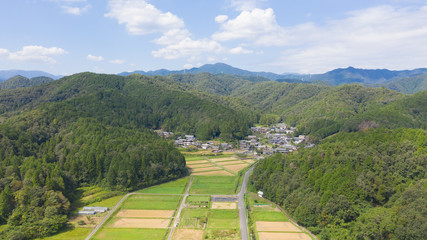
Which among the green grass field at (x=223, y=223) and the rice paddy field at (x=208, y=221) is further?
the green grass field at (x=223, y=223)

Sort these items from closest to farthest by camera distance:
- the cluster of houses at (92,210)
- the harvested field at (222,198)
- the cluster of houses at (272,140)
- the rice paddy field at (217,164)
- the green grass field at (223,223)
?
the green grass field at (223,223)
the cluster of houses at (92,210)
the harvested field at (222,198)
the rice paddy field at (217,164)
the cluster of houses at (272,140)

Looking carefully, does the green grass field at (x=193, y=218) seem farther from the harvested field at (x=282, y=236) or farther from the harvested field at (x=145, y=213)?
the harvested field at (x=282, y=236)

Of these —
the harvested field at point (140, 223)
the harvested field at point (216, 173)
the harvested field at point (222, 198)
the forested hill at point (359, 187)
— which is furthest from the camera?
the harvested field at point (216, 173)

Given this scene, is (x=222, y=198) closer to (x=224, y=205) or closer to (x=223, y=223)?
(x=224, y=205)

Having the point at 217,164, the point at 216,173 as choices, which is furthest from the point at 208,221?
the point at 217,164

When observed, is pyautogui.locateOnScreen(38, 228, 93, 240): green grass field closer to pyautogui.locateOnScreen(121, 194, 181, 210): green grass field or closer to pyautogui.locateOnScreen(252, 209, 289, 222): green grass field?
pyautogui.locateOnScreen(121, 194, 181, 210): green grass field

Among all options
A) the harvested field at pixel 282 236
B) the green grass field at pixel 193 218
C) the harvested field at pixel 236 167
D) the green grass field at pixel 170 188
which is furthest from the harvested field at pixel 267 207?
A: the harvested field at pixel 236 167

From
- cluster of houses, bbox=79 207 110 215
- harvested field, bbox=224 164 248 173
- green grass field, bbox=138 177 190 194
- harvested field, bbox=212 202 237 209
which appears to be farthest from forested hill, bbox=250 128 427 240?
cluster of houses, bbox=79 207 110 215
